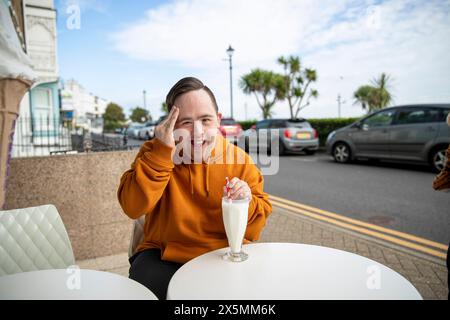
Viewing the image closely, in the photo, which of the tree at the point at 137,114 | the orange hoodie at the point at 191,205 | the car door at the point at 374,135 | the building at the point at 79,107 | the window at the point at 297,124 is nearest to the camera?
the orange hoodie at the point at 191,205

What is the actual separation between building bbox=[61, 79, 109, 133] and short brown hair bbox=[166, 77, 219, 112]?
1089cm

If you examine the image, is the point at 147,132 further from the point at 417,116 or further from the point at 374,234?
the point at 374,234

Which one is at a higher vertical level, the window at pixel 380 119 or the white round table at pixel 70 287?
the window at pixel 380 119

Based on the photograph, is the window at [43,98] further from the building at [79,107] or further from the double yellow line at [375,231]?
the double yellow line at [375,231]

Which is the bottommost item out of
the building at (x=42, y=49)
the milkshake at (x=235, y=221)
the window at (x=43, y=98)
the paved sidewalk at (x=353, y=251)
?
the paved sidewalk at (x=353, y=251)

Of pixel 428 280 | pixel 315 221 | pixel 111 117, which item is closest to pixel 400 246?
pixel 428 280

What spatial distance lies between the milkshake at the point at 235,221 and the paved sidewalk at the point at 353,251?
1962 millimetres

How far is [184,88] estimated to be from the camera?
166 cm

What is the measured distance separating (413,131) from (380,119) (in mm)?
1118

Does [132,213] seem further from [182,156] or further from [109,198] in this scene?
[109,198]

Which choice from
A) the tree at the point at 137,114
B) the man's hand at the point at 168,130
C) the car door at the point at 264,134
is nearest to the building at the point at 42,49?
the car door at the point at 264,134

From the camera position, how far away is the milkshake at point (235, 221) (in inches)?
54.6

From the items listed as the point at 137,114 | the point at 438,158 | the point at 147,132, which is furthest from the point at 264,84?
the point at 137,114
